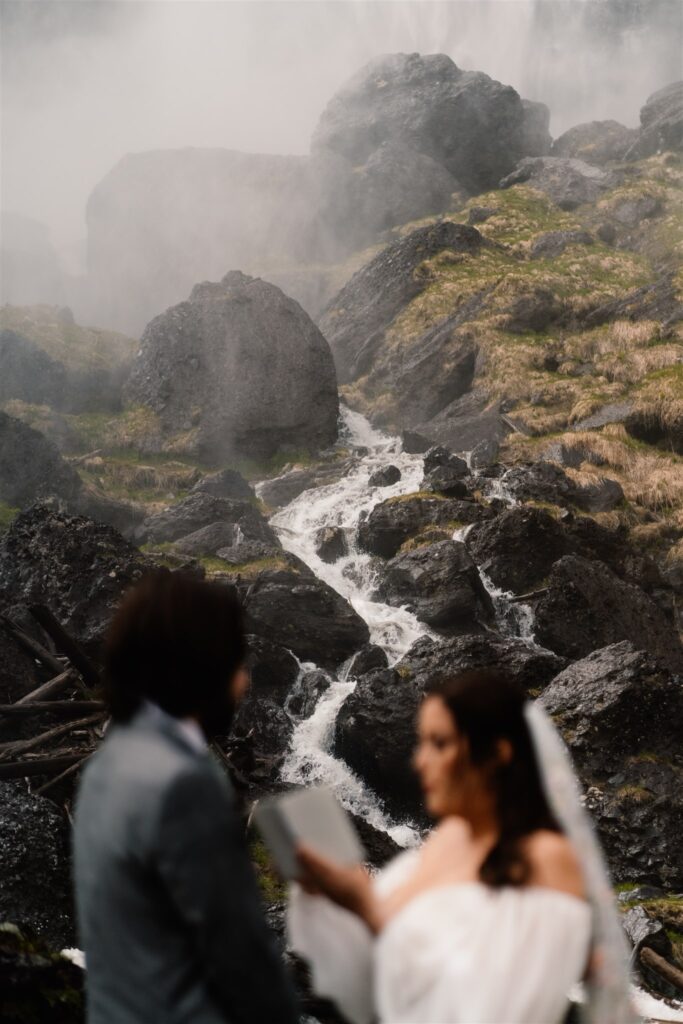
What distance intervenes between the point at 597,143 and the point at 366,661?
243 ft

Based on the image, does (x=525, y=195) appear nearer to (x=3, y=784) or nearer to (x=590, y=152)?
(x=590, y=152)

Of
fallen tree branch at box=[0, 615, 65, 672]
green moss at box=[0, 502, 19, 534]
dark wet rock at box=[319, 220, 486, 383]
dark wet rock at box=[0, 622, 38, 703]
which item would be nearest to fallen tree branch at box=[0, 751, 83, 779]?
dark wet rock at box=[0, 622, 38, 703]

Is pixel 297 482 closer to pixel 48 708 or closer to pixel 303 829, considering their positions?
pixel 48 708

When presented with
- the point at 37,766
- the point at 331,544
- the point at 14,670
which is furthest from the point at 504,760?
the point at 331,544

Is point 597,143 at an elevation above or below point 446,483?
above

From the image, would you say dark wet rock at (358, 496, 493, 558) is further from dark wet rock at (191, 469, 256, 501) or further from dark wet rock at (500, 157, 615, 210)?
dark wet rock at (500, 157, 615, 210)

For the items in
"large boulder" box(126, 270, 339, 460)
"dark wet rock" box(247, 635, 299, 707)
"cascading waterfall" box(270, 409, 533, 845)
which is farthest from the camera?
"large boulder" box(126, 270, 339, 460)

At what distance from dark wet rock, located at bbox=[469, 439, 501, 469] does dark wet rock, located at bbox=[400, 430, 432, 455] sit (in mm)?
2802

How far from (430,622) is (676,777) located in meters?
8.22

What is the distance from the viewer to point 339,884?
6.35 ft

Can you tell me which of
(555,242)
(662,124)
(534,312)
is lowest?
(534,312)

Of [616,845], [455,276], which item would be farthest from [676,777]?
[455,276]

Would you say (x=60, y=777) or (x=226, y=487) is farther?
(x=226, y=487)

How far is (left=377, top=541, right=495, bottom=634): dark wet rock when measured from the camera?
19469mm
